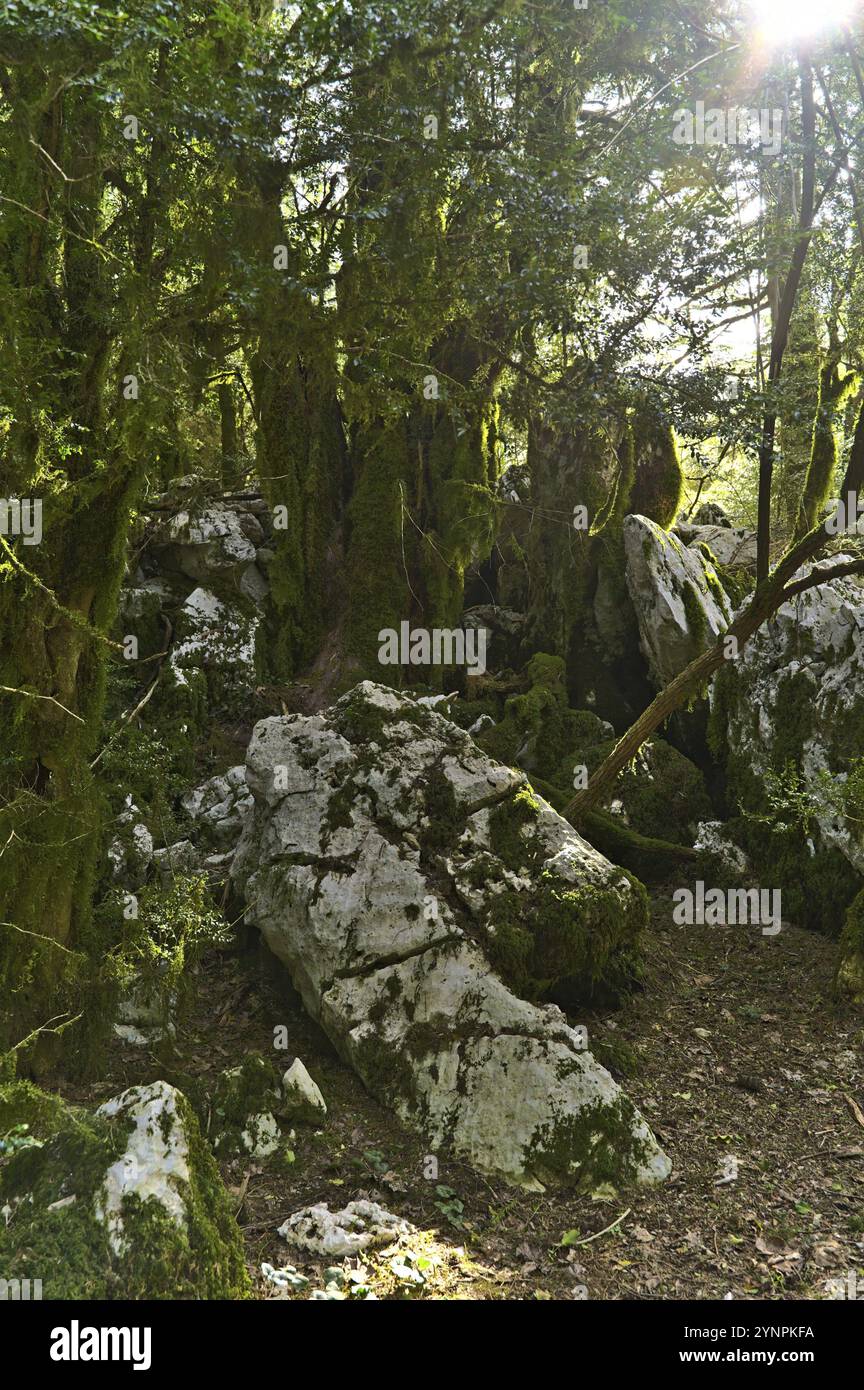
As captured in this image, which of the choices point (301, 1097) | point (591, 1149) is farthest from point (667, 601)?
point (301, 1097)

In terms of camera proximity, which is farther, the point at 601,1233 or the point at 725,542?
the point at 725,542

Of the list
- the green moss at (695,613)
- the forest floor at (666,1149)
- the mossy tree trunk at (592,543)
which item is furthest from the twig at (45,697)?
the green moss at (695,613)

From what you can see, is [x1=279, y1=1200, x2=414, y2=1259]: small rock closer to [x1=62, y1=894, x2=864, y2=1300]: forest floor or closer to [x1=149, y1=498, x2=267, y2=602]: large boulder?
[x1=62, y1=894, x2=864, y2=1300]: forest floor

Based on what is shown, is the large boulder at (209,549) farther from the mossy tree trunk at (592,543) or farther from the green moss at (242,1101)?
the green moss at (242,1101)

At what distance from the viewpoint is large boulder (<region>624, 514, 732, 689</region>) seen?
34.5ft

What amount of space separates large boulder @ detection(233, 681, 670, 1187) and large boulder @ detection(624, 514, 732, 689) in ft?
12.7

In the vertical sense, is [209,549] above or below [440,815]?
above

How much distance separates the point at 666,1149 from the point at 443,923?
1989 millimetres

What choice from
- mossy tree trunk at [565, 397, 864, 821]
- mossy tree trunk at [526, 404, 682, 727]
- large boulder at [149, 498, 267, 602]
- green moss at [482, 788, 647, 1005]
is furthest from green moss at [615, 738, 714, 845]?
large boulder at [149, 498, 267, 602]

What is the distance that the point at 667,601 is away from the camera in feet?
34.7

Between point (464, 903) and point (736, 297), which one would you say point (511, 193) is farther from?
point (736, 297)

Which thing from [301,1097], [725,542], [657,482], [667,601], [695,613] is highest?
[657,482]

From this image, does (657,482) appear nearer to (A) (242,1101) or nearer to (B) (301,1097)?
(B) (301,1097)

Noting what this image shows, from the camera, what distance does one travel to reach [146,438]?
5.54m
